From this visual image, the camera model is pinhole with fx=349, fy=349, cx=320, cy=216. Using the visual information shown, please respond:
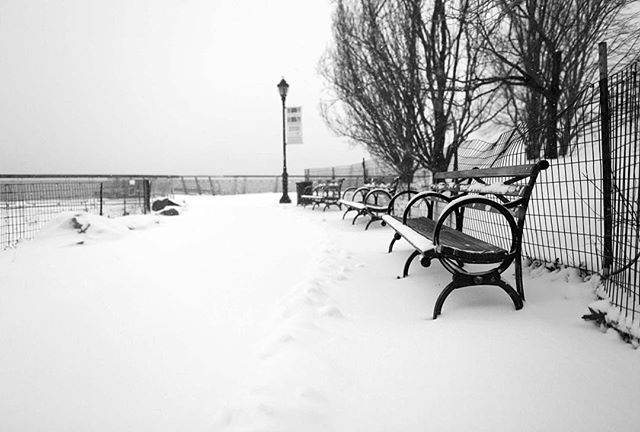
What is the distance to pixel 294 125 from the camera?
1344cm

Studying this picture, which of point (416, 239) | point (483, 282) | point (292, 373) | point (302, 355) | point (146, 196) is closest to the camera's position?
point (292, 373)

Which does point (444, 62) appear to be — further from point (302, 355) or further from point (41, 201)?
point (41, 201)

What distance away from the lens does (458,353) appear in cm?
183

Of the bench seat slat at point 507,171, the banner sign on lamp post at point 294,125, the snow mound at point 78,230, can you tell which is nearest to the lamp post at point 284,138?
the banner sign on lamp post at point 294,125

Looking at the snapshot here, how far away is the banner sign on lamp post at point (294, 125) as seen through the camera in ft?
43.9

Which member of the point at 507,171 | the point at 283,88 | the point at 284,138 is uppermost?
the point at 283,88

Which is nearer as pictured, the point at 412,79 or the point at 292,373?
the point at 292,373

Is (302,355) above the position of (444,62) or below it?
below

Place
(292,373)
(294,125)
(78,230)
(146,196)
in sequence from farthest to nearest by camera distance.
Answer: (294,125), (146,196), (78,230), (292,373)

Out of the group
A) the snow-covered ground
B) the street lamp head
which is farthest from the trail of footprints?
the street lamp head

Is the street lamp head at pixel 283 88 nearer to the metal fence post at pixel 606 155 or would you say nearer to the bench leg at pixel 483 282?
the metal fence post at pixel 606 155

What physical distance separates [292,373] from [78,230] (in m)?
5.40

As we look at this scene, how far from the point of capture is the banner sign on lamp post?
1338cm

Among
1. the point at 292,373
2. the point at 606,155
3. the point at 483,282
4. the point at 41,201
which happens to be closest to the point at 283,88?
the point at 41,201
